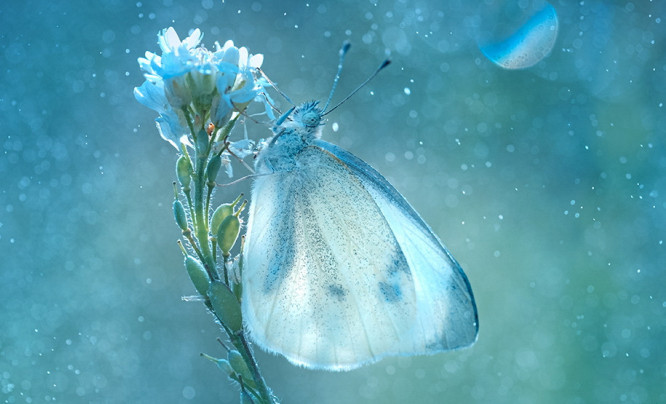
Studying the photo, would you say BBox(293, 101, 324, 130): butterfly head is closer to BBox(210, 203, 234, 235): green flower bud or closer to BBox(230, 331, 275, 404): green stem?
BBox(210, 203, 234, 235): green flower bud

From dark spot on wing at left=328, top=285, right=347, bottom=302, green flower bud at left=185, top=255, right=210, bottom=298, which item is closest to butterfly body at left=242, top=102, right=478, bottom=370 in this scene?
dark spot on wing at left=328, top=285, right=347, bottom=302

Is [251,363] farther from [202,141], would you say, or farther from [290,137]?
[290,137]

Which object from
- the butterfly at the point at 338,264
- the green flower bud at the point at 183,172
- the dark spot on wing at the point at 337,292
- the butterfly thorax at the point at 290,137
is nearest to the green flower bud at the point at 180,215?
the green flower bud at the point at 183,172

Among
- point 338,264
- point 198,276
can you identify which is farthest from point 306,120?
point 198,276

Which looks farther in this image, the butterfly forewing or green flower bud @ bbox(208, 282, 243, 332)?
the butterfly forewing

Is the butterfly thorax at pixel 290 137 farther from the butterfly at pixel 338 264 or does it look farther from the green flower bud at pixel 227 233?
the green flower bud at pixel 227 233

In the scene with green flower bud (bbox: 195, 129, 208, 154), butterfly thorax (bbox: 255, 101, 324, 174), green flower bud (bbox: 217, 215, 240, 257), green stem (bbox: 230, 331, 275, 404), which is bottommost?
green stem (bbox: 230, 331, 275, 404)
